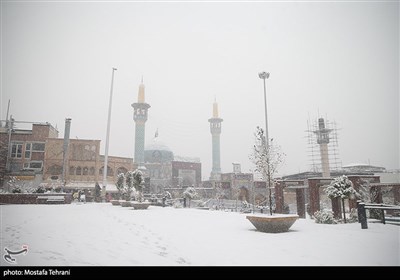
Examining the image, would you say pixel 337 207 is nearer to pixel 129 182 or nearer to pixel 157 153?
pixel 129 182

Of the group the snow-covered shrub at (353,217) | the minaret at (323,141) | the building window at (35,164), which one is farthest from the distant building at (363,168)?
the building window at (35,164)

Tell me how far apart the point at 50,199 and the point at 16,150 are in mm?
19654

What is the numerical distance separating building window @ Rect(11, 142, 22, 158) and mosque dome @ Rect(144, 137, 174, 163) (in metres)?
31.6

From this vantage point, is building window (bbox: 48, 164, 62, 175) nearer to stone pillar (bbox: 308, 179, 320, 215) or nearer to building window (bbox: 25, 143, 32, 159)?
building window (bbox: 25, 143, 32, 159)

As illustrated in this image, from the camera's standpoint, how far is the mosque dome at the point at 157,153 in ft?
226

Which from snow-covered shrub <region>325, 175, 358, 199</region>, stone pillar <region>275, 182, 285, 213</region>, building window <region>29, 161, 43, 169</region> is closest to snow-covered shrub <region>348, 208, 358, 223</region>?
snow-covered shrub <region>325, 175, 358, 199</region>

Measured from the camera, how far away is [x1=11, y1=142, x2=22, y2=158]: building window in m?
39.8

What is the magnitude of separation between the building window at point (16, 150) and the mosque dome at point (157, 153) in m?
31.6

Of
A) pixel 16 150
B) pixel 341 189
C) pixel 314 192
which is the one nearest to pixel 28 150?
pixel 16 150

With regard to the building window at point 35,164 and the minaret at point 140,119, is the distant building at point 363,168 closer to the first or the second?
the minaret at point 140,119

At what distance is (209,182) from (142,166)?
52.1 ft
